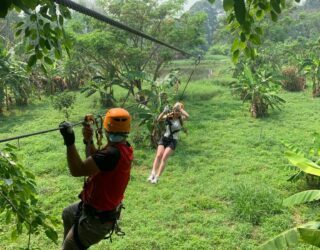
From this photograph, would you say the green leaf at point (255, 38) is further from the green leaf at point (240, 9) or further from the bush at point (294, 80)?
the bush at point (294, 80)

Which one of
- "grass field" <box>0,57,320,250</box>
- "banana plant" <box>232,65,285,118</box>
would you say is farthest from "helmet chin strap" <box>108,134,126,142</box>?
"banana plant" <box>232,65,285,118</box>

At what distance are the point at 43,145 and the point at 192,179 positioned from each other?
14.3 ft

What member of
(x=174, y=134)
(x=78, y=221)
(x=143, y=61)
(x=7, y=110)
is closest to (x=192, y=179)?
(x=174, y=134)

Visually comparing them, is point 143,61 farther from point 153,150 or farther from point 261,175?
point 261,175

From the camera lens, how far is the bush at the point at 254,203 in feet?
22.5

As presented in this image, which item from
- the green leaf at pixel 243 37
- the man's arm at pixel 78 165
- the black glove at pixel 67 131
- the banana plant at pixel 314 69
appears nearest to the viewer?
the green leaf at pixel 243 37

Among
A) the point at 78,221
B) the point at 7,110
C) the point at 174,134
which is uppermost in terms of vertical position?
the point at 78,221

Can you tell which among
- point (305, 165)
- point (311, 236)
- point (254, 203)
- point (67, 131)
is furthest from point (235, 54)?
point (254, 203)

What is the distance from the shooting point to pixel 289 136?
36.7 ft

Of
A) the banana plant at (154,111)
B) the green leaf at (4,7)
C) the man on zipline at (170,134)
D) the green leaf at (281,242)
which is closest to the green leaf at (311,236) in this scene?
the green leaf at (281,242)

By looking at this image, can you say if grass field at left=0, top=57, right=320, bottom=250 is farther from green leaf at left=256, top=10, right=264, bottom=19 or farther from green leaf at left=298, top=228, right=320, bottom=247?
green leaf at left=256, top=10, right=264, bottom=19

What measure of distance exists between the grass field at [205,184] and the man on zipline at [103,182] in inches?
69.2

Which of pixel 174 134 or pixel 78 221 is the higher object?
pixel 78 221

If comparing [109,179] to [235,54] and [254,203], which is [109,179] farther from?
[254,203]
